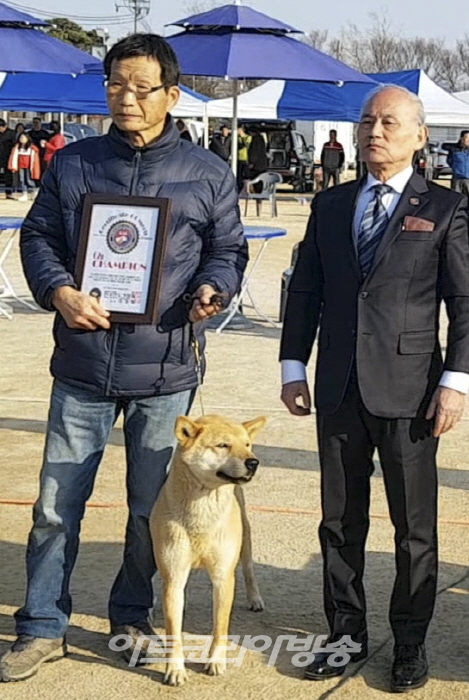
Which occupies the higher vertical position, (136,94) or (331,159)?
(136,94)

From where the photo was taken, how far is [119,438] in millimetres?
7191

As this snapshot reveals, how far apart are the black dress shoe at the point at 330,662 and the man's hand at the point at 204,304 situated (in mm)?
1223

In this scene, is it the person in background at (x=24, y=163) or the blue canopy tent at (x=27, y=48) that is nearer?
the blue canopy tent at (x=27, y=48)

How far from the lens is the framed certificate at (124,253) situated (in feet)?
12.5

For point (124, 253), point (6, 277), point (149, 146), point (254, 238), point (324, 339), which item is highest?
point (149, 146)

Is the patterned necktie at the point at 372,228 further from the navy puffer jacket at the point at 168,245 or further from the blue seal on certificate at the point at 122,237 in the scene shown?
the blue seal on certificate at the point at 122,237

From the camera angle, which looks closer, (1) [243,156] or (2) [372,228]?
(2) [372,228]

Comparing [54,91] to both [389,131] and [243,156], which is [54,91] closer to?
[243,156]

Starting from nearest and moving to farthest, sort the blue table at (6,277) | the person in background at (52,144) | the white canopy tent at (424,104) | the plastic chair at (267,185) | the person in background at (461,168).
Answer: the blue table at (6,277) → the plastic chair at (267,185) → the person in background at (461,168) → the white canopy tent at (424,104) → the person in background at (52,144)

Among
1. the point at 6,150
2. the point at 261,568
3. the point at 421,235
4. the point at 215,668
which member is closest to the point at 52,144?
the point at 6,150

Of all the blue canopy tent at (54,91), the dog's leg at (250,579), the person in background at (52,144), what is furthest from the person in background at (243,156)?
the dog's leg at (250,579)

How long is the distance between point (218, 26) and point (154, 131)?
9293 millimetres

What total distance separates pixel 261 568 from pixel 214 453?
4.70ft

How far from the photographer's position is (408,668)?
3.96 meters
